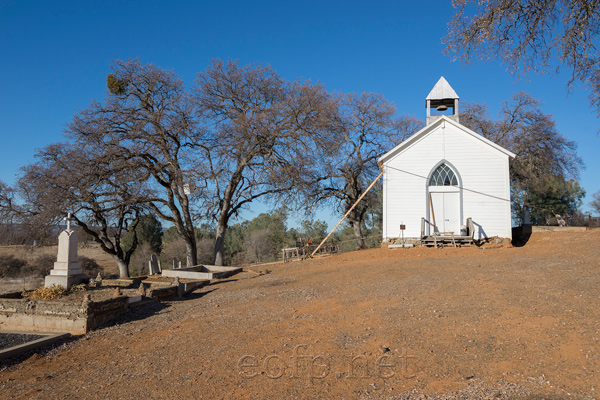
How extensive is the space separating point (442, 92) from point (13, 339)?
20.6 m

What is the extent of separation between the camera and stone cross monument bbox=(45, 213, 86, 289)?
530 inches

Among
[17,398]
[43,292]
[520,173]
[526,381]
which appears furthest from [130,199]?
[520,173]

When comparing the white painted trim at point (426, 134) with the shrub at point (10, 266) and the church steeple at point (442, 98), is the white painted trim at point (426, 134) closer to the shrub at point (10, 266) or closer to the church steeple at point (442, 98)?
the church steeple at point (442, 98)

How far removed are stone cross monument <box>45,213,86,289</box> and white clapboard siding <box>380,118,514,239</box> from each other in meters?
13.2

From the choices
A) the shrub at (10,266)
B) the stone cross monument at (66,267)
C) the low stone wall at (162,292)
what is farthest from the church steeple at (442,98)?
the shrub at (10,266)

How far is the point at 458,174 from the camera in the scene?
1942 cm

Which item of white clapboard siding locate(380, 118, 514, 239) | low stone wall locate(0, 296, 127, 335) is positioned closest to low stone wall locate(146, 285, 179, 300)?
low stone wall locate(0, 296, 127, 335)

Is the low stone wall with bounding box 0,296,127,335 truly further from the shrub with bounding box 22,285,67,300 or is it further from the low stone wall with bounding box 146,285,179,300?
the low stone wall with bounding box 146,285,179,300

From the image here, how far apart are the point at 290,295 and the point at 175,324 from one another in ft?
10.3

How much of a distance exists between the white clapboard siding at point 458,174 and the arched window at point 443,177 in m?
0.24

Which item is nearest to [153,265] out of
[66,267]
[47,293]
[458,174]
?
[66,267]

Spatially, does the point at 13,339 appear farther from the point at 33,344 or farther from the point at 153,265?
the point at 153,265

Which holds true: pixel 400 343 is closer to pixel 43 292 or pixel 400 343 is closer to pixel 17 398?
pixel 17 398

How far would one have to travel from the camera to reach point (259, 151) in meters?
22.0
